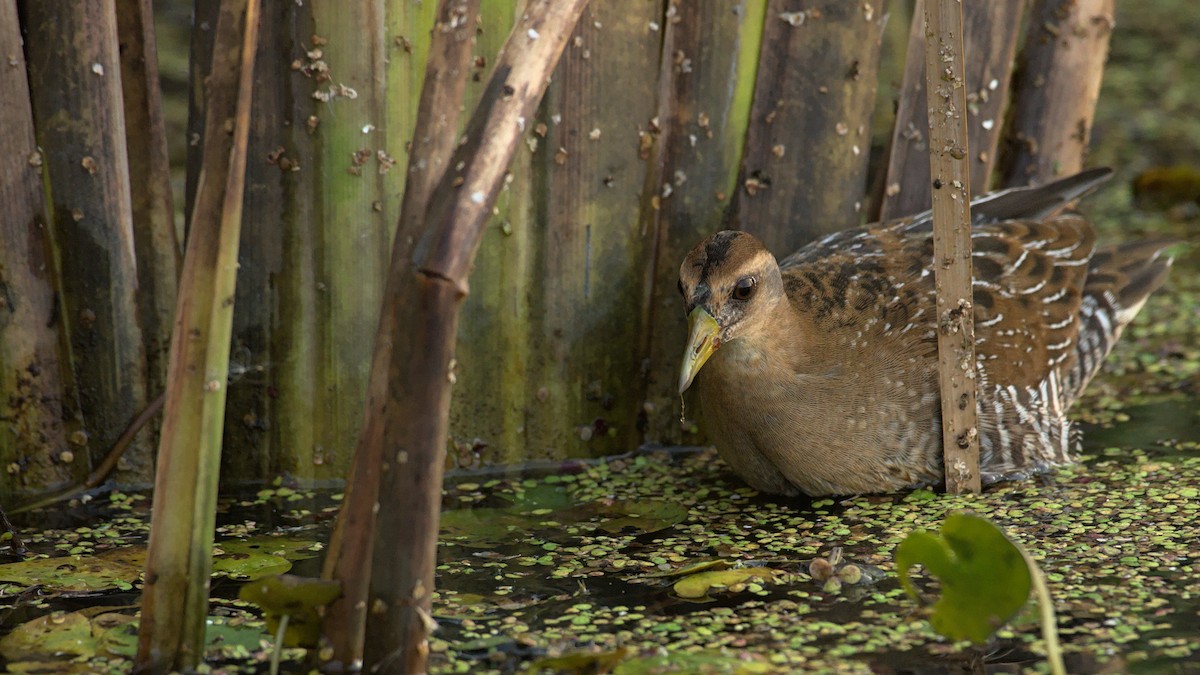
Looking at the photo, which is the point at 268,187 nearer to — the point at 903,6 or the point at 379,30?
the point at 379,30

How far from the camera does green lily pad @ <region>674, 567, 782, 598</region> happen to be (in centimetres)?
351

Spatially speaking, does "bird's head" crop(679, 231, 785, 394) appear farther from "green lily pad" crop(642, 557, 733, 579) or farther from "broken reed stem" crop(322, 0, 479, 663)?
"broken reed stem" crop(322, 0, 479, 663)

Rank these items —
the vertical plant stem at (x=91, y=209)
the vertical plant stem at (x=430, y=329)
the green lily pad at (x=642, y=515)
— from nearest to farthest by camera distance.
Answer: the vertical plant stem at (x=430, y=329), the vertical plant stem at (x=91, y=209), the green lily pad at (x=642, y=515)

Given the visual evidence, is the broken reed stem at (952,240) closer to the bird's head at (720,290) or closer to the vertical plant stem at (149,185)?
the bird's head at (720,290)

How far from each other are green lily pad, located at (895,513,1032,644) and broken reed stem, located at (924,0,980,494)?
3.75 ft

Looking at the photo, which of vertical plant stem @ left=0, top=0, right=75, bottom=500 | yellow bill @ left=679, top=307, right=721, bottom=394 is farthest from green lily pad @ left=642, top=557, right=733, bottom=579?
vertical plant stem @ left=0, top=0, right=75, bottom=500

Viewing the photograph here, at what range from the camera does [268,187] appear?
13.0 feet

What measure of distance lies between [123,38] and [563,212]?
4.43 feet

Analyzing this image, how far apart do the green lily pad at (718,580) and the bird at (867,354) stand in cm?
56

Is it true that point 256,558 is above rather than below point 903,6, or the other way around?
below

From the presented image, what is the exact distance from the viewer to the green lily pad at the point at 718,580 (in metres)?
3.51

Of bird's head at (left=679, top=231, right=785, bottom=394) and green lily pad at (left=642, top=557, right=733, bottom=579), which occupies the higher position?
bird's head at (left=679, top=231, right=785, bottom=394)

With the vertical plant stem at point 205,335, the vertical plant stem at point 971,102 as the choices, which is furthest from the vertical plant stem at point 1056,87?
the vertical plant stem at point 205,335

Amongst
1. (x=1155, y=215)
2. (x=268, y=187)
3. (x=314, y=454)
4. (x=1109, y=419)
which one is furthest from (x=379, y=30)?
(x=1155, y=215)
